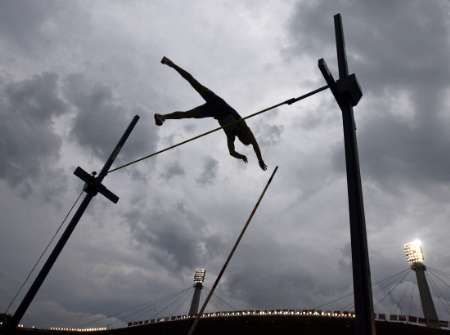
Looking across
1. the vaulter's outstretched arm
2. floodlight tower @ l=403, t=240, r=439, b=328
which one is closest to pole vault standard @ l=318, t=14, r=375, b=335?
the vaulter's outstretched arm

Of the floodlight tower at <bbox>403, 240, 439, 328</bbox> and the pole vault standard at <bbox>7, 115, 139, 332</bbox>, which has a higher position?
the floodlight tower at <bbox>403, 240, 439, 328</bbox>

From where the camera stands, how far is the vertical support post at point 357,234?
295cm

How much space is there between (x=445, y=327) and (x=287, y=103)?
2966 centimetres

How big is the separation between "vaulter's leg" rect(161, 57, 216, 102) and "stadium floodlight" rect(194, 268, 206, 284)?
58555 mm

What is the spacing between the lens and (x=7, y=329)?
652cm

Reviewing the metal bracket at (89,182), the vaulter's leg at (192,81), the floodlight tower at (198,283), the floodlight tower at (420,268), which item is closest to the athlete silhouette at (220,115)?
the vaulter's leg at (192,81)

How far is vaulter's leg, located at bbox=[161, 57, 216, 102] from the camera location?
588 cm

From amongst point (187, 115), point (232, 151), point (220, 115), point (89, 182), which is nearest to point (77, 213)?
point (89, 182)

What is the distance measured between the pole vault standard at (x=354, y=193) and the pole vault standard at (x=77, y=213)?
5839 millimetres

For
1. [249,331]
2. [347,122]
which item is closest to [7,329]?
[347,122]

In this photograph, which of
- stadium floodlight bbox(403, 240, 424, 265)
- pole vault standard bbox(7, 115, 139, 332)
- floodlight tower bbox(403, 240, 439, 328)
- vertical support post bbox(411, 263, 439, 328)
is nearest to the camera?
pole vault standard bbox(7, 115, 139, 332)

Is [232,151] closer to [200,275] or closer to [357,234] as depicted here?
[357,234]

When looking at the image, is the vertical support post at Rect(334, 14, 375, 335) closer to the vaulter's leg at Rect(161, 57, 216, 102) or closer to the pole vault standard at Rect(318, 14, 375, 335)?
the pole vault standard at Rect(318, 14, 375, 335)

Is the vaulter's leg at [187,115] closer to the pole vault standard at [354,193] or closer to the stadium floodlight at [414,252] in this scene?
the pole vault standard at [354,193]
